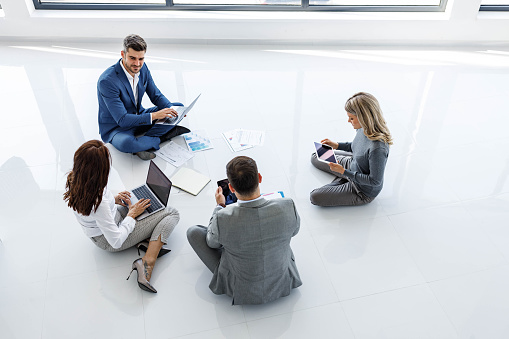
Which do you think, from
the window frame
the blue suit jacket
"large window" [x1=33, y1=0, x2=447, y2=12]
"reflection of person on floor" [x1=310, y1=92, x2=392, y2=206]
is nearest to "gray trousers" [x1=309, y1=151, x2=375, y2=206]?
"reflection of person on floor" [x1=310, y1=92, x2=392, y2=206]

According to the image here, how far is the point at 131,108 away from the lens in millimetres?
3791

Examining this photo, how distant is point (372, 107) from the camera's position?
9.96 feet

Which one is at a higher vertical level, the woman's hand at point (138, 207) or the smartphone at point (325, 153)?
the smartphone at point (325, 153)

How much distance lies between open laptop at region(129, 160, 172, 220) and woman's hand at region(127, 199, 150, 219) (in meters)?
0.05

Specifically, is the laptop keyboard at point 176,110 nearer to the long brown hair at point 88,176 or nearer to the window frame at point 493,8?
the long brown hair at point 88,176

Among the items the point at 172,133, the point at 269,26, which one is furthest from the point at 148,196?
the point at 269,26

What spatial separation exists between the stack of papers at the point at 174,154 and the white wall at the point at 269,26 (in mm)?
2014

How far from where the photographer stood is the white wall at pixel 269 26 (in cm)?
525

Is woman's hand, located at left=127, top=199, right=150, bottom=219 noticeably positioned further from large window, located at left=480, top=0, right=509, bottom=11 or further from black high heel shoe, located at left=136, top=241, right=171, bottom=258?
large window, located at left=480, top=0, right=509, bottom=11

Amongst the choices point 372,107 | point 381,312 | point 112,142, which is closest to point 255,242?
point 381,312

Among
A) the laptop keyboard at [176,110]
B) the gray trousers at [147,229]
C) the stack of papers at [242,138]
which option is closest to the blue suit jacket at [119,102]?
the laptop keyboard at [176,110]

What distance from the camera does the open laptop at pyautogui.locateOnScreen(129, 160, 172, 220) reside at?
3.06 metres

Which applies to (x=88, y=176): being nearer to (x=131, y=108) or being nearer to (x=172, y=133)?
(x=131, y=108)

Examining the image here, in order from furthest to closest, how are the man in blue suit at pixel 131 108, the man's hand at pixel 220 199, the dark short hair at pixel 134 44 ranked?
the man in blue suit at pixel 131 108, the dark short hair at pixel 134 44, the man's hand at pixel 220 199
